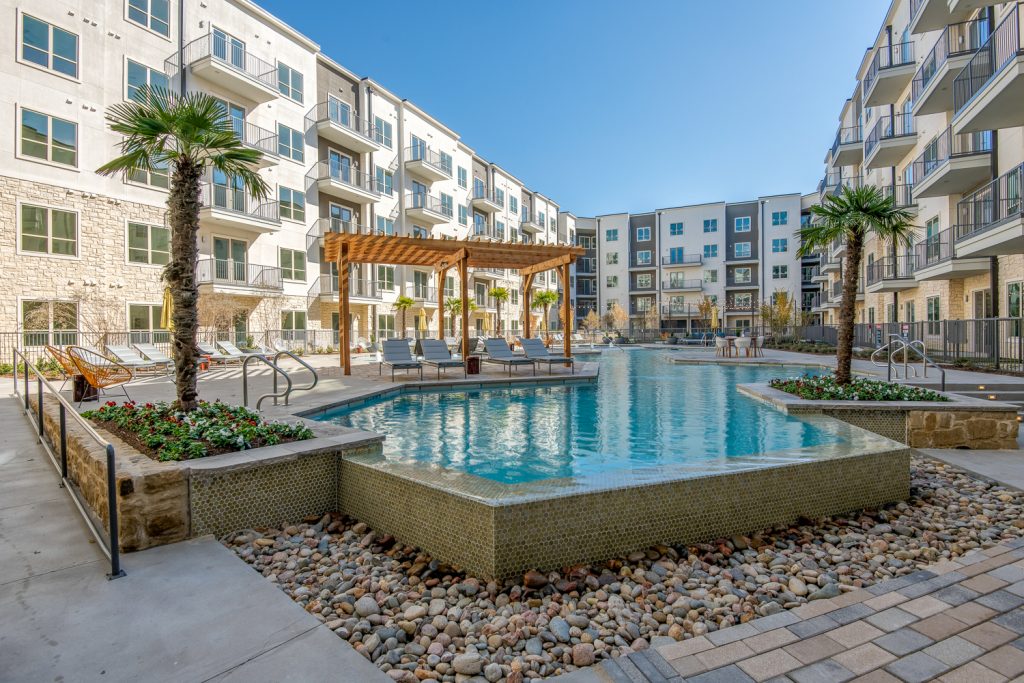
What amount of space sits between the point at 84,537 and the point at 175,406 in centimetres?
234

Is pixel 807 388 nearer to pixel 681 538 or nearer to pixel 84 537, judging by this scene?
pixel 681 538

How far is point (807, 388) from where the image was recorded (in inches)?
324

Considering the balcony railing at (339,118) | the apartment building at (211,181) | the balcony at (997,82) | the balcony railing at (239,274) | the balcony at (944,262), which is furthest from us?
the balcony railing at (339,118)

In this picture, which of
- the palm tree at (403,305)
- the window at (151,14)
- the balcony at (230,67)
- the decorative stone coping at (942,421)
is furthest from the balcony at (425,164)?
the decorative stone coping at (942,421)

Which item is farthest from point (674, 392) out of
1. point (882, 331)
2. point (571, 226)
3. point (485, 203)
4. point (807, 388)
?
point (571, 226)

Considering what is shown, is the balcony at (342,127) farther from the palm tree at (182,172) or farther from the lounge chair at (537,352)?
the palm tree at (182,172)

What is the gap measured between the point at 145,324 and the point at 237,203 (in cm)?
586

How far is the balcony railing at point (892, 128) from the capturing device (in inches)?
837

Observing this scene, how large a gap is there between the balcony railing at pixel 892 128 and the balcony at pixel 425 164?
22519 mm

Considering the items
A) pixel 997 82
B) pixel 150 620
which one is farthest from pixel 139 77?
pixel 997 82

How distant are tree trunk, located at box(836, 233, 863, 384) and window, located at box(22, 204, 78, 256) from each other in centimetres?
2139

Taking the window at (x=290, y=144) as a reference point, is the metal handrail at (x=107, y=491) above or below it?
below

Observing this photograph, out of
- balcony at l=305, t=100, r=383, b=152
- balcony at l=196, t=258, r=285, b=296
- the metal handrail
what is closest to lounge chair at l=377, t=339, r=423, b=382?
the metal handrail

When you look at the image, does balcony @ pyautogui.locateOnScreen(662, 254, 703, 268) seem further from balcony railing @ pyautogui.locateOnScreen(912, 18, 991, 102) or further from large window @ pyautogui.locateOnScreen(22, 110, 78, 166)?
large window @ pyautogui.locateOnScreen(22, 110, 78, 166)
